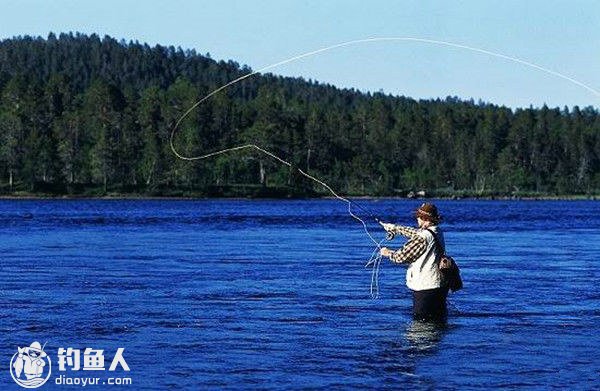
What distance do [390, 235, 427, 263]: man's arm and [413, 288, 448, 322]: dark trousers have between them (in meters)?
0.74

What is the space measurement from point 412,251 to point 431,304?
1153mm

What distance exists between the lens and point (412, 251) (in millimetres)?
18266

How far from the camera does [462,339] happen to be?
17984mm

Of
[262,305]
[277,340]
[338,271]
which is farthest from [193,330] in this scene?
[338,271]

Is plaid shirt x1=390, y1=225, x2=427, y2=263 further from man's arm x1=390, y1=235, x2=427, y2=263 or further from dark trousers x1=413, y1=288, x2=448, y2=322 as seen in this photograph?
dark trousers x1=413, y1=288, x2=448, y2=322

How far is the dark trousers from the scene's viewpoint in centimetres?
1880

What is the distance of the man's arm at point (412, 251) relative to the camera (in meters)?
18.2

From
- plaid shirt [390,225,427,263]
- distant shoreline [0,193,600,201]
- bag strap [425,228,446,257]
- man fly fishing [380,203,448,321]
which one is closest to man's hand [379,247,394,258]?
man fly fishing [380,203,448,321]

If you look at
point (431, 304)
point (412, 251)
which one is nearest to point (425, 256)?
point (412, 251)

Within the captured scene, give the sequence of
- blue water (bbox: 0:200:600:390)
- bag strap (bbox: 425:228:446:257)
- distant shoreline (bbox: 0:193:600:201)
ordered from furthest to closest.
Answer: distant shoreline (bbox: 0:193:600:201) → bag strap (bbox: 425:228:446:257) → blue water (bbox: 0:200:600:390)

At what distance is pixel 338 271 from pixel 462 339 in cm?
1380

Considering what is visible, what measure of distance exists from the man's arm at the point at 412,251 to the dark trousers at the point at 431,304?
2.41 ft

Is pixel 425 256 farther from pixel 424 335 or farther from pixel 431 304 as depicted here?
pixel 424 335

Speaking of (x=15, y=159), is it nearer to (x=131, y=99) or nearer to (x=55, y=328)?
(x=131, y=99)
